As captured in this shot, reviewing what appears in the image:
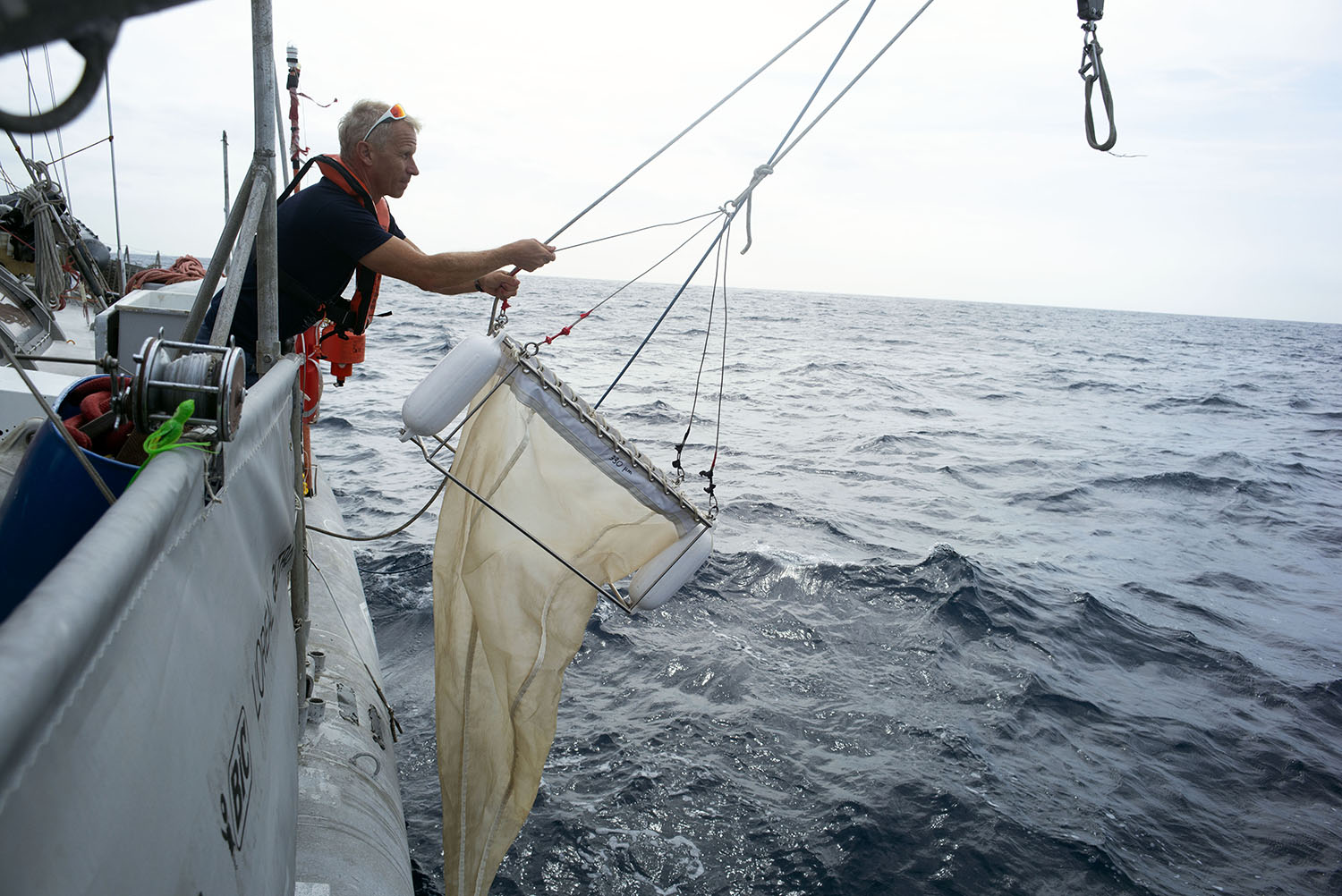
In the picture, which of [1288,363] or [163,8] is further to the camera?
[1288,363]

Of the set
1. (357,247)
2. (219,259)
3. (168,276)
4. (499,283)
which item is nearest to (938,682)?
(499,283)

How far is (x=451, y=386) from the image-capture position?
2.96m

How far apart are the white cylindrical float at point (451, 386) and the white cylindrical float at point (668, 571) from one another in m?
1.00

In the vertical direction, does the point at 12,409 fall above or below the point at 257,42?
below

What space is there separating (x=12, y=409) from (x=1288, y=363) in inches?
1949

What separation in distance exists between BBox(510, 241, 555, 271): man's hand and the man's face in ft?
1.78

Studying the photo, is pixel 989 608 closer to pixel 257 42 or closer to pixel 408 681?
pixel 408 681

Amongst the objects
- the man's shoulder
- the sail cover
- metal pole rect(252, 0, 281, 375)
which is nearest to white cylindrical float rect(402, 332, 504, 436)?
the sail cover

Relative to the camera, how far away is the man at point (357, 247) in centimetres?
303

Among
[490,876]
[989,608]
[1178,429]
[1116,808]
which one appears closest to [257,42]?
[490,876]

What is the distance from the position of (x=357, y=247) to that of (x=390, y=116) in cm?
55

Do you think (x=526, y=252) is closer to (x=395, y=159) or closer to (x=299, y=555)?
(x=395, y=159)

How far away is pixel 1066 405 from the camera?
67.2 feet

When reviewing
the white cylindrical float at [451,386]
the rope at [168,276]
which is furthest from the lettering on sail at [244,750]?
the rope at [168,276]
